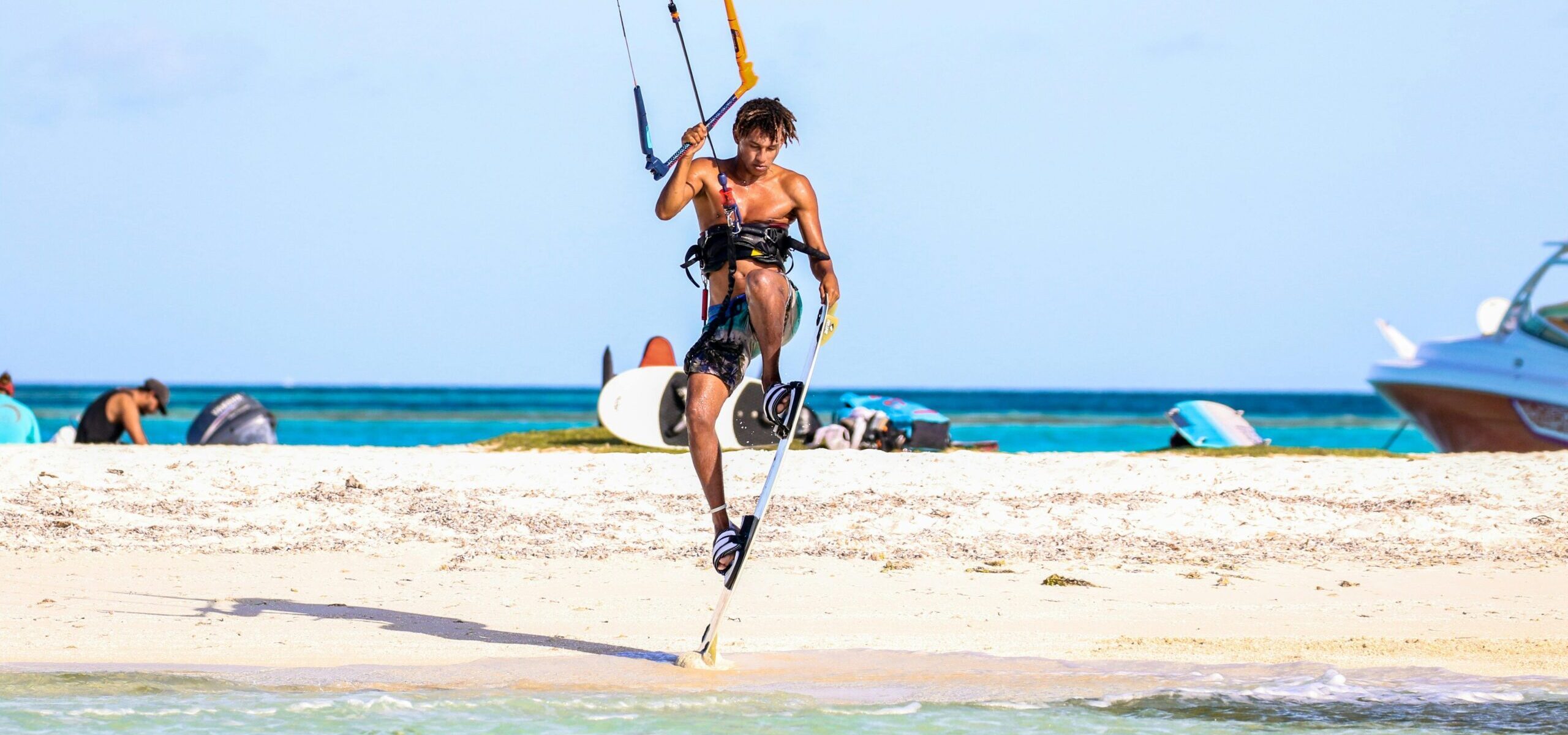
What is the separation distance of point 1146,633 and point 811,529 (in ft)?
10.9

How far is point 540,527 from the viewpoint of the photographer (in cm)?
976

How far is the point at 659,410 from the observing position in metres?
14.3

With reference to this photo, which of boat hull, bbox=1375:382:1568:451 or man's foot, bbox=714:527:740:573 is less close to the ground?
boat hull, bbox=1375:382:1568:451

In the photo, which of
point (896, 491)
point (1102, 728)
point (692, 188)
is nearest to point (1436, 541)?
point (896, 491)

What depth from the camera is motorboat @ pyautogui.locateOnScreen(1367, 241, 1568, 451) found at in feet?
63.5

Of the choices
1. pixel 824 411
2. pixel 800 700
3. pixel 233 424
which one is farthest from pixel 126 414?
pixel 824 411

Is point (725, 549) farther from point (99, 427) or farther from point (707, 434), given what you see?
point (99, 427)

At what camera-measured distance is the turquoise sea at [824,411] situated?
153 ft

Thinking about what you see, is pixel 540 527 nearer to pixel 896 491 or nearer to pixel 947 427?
pixel 896 491

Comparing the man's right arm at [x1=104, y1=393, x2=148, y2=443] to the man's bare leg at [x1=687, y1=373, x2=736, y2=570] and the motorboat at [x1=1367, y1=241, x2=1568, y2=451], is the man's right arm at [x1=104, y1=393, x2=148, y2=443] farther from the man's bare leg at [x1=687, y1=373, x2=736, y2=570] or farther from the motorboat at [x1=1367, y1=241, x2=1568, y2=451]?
the motorboat at [x1=1367, y1=241, x2=1568, y2=451]

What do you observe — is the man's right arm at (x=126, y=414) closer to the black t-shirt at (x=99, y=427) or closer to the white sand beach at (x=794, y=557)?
the black t-shirt at (x=99, y=427)

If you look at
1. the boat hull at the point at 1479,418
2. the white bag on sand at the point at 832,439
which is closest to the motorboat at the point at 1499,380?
the boat hull at the point at 1479,418

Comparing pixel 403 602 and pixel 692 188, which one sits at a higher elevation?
pixel 692 188

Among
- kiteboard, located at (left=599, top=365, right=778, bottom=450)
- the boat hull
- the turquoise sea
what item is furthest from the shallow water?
the turquoise sea
